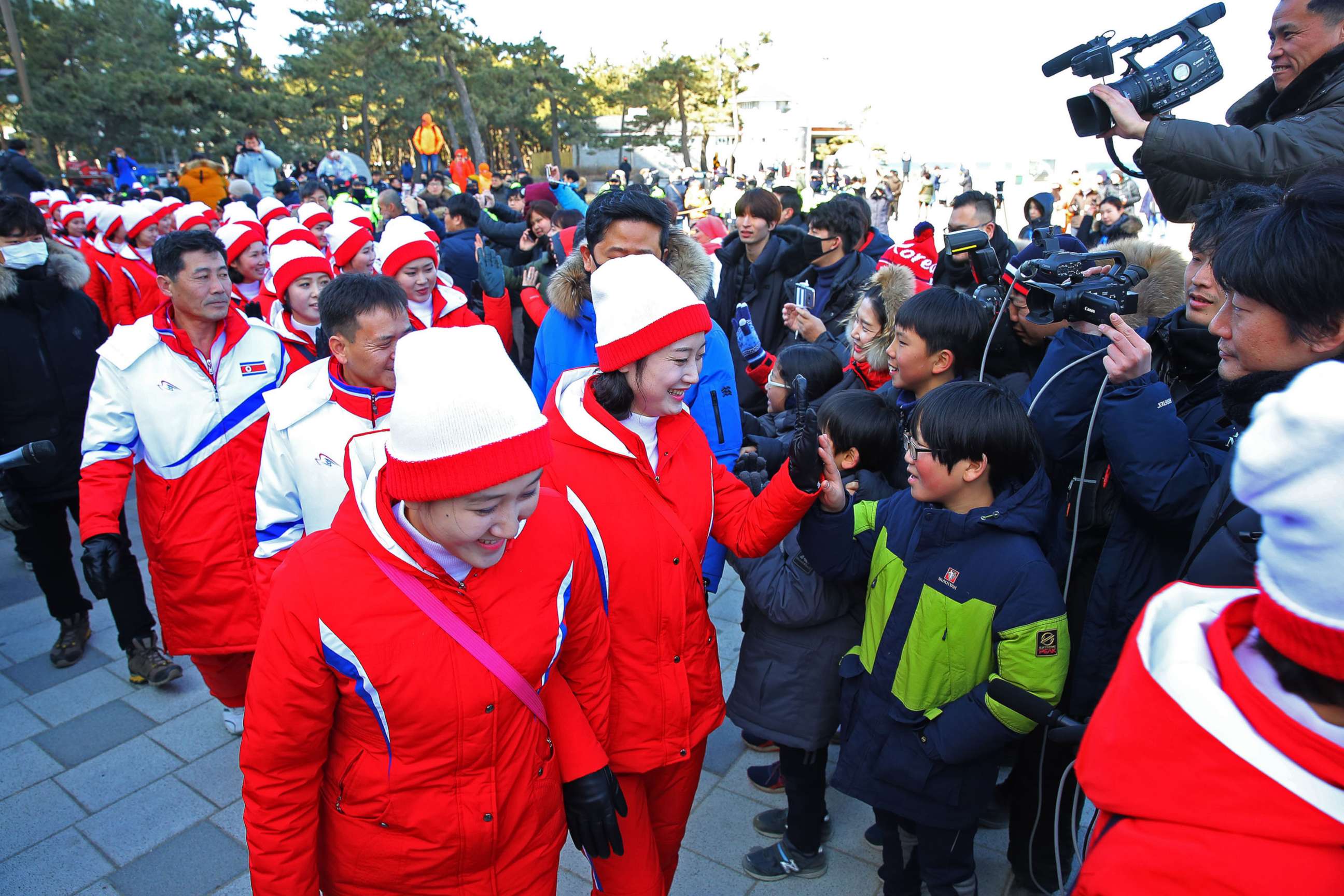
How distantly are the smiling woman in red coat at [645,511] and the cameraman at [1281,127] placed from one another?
140 cm

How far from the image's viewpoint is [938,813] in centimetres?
213

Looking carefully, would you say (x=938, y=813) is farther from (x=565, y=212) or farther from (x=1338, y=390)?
(x=565, y=212)

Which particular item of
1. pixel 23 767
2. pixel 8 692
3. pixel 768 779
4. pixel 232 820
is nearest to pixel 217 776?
pixel 232 820

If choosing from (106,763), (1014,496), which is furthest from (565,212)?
(1014,496)

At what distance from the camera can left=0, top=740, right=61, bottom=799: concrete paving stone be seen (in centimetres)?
327

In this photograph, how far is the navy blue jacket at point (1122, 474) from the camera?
6.28 feet

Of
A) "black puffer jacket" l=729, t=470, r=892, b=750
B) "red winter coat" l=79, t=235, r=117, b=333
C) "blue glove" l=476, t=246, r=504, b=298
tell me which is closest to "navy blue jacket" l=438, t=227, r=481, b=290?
"blue glove" l=476, t=246, r=504, b=298

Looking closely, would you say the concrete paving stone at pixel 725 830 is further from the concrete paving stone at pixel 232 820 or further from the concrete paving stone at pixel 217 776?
the concrete paving stone at pixel 217 776

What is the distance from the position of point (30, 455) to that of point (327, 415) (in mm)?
801

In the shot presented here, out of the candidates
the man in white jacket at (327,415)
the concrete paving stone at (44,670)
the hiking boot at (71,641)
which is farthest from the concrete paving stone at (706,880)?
the hiking boot at (71,641)

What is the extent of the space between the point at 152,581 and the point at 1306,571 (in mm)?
3754

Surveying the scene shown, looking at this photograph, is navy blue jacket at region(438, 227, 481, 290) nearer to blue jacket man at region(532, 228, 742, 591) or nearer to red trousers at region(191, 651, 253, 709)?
blue jacket man at region(532, 228, 742, 591)

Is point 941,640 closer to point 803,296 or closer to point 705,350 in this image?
point 705,350

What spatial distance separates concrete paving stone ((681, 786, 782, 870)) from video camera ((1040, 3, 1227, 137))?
2663 millimetres
